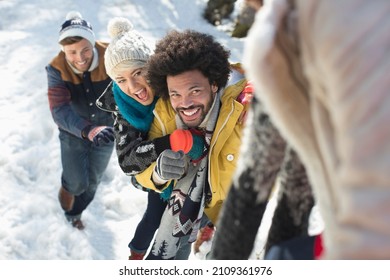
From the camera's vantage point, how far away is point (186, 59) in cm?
176

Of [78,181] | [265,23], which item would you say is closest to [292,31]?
[265,23]

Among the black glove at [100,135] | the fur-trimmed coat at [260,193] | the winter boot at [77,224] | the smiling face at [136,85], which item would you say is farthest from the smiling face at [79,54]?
the fur-trimmed coat at [260,193]

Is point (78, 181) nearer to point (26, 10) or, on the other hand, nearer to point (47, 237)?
point (47, 237)

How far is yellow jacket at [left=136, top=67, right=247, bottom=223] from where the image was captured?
179 centimetres

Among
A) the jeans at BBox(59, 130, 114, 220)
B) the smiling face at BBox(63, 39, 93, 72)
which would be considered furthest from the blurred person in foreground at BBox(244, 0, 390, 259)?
the jeans at BBox(59, 130, 114, 220)

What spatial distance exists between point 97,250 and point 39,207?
58 centimetres

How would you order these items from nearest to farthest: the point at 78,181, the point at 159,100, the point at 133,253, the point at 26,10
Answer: the point at 159,100, the point at 133,253, the point at 78,181, the point at 26,10

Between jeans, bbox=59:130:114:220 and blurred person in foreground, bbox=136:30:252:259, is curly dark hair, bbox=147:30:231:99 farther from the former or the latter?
jeans, bbox=59:130:114:220

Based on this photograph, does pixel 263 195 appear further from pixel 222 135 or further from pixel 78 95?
pixel 78 95

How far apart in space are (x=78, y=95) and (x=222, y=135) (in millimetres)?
1281

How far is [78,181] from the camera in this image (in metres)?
2.97

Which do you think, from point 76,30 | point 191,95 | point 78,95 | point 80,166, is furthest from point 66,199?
point 191,95

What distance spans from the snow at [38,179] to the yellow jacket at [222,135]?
36 cm

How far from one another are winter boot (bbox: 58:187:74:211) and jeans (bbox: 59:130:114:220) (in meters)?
0.04
